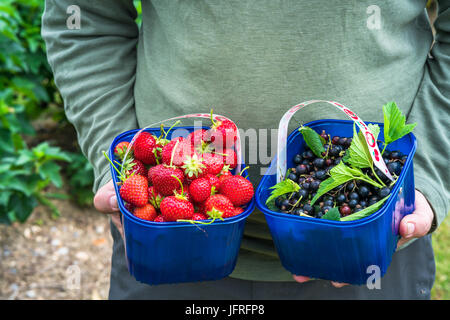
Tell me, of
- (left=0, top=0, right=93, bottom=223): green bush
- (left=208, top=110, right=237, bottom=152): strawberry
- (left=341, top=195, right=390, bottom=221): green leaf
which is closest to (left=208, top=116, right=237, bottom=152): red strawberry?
(left=208, top=110, right=237, bottom=152): strawberry

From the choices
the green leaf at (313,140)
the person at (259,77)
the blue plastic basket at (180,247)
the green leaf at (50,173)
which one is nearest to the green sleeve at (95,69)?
the person at (259,77)

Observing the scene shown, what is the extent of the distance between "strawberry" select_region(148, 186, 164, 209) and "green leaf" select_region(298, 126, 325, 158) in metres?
0.36

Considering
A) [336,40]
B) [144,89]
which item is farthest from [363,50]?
[144,89]

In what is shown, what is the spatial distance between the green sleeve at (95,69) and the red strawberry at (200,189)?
367mm

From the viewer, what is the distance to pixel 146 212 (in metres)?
0.93

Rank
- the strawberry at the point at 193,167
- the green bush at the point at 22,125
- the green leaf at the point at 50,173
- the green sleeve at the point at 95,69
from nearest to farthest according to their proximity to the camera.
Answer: the strawberry at the point at 193,167, the green sleeve at the point at 95,69, the green bush at the point at 22,125, the green leaf at the point at 50,173

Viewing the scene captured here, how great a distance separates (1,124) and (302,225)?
73.3 inches

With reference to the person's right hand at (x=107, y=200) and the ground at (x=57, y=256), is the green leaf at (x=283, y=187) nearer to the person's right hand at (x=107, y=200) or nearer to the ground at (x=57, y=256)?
the person's right hand at (x=107, y=200)

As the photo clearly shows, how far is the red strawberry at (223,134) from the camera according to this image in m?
0.98

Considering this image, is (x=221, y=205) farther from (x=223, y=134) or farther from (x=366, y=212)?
(x=366, y=212)

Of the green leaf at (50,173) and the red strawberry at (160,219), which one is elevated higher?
the red strawberry at (160,219)

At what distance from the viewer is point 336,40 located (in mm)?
986

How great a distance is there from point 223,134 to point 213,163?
7 centimetres

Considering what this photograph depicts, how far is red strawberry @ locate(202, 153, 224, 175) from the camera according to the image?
96 cm
